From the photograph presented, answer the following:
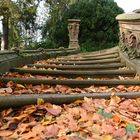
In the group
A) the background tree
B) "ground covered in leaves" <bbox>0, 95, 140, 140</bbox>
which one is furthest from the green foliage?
"ground covered in leaves" <bbox>0, 95, 140, 140</bbox>

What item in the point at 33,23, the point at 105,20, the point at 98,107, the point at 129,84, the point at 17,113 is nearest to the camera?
the point at 17,113

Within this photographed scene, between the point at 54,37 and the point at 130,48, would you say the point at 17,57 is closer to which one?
the point at 130,48

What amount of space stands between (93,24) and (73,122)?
12908 millimetres

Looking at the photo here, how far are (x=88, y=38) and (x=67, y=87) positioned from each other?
1166cm

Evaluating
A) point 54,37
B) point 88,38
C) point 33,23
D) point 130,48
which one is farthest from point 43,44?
point 130,48

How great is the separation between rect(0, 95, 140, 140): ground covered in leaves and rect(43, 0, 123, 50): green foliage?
12.1m

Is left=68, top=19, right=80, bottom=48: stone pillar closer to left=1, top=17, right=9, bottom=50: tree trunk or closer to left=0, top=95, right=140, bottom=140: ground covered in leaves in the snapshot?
left=1, top=17, right=9, bottom=50: tree trunk

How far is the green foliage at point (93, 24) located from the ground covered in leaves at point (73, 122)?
12.1 m

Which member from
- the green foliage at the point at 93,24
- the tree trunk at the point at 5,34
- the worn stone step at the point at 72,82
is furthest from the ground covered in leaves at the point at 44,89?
the tree trunk at the point at 5,34

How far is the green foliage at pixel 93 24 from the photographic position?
15.9 meters

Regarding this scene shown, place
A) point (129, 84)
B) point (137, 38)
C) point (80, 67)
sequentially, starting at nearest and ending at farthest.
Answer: point (129, 84) < point (137, 38) < point (80, 67)

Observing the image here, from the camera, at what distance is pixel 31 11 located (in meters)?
18.2

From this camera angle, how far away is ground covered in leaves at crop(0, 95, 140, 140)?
9.76 ft

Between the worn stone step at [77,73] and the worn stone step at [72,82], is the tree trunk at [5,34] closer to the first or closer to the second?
the worn stone step at [77,73]
